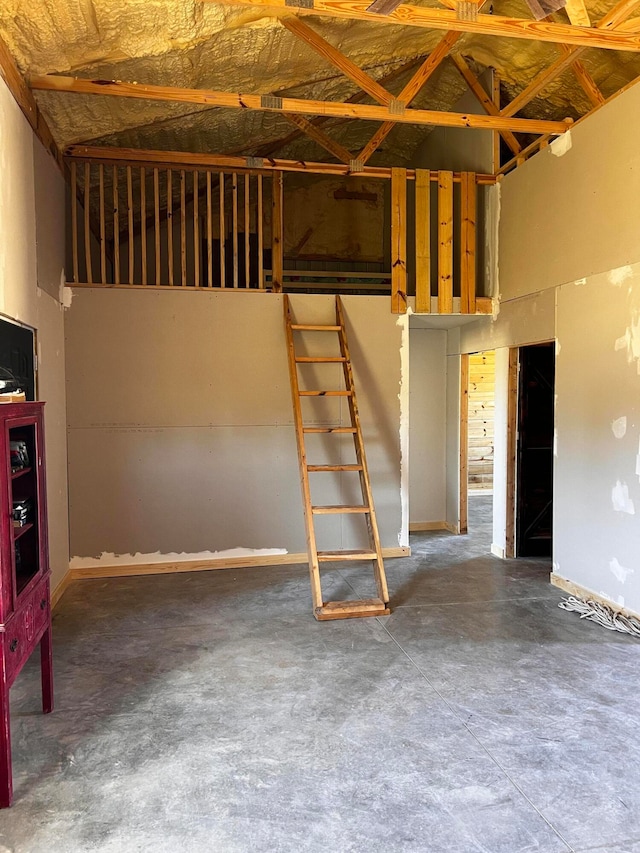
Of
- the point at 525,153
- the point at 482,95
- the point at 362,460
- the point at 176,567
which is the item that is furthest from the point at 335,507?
the point at 482,95

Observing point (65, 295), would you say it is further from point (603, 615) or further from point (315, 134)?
point (603, 615)

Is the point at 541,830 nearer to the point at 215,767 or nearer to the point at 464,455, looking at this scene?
the point at 215,767

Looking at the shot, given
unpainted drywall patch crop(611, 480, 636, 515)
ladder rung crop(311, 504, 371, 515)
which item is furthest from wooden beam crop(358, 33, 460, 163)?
unpainted drywall patch crop(611, 480, 636, 515)

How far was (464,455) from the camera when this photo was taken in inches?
247

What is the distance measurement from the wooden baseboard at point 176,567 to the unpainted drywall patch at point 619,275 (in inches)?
115

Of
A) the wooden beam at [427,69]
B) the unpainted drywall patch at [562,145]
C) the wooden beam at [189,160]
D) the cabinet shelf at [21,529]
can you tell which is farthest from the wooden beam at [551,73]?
the cabinet shelf at [21,529]

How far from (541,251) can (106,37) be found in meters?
3.38

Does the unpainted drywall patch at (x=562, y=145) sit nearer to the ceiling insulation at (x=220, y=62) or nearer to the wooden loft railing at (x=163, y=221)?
the ceiling insulation at (x=220, y=62)

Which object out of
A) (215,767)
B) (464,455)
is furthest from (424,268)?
(215,767)

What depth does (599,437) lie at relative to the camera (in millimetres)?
4039

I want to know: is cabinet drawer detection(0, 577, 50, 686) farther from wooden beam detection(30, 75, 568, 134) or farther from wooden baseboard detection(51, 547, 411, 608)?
wooden beam detection(30, 75, 568, 134)

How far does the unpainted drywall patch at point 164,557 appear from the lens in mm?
4883

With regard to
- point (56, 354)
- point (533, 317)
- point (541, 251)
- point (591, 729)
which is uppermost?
point (541, 251)

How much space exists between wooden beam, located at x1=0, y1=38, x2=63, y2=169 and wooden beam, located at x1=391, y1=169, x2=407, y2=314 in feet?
9.15
